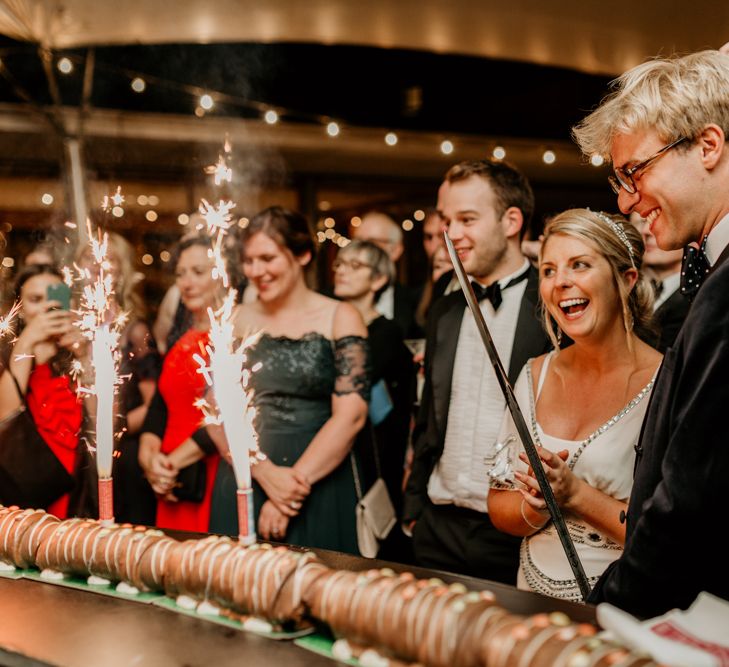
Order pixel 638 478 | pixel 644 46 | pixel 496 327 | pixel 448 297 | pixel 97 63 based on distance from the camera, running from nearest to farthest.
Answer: pixel 638 478
pixel 496 327
pixel 448 297
pixel 644 46
pixel 97 63

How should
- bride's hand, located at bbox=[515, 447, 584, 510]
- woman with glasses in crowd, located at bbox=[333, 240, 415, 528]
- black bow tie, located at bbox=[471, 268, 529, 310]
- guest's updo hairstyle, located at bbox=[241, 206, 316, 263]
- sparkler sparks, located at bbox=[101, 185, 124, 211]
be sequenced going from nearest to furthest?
bride's hand, located at bbox=[515, 447, 584, 510] < sparkler sparks, located at bbox=[101, 185, 124, 211] < black bow tie, located at bbox=[471, 268, 529, 310] < guest's updo hairstyle, located at bbox=[241, 206, 316, 263] < woman with glasses in crowd, located at bbox=[333, 240, 415, 528]

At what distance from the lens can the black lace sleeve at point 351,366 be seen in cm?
316

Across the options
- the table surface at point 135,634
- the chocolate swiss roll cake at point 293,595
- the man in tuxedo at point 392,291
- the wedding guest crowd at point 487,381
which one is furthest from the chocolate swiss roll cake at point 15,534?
the man in tuxedo at point 392,291

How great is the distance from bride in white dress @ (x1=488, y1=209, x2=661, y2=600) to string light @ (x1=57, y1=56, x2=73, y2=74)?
16.2ft

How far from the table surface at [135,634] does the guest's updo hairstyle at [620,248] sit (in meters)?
1.05

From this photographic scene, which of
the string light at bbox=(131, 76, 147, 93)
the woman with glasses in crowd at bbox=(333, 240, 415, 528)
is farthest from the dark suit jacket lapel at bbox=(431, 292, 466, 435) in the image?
the string light at bbox=(131, 76, 147, 93)

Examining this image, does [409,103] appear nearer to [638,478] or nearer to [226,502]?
[226,502]

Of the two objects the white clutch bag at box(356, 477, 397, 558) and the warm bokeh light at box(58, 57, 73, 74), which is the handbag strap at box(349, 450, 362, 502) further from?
the warm bokeh light at box(58, 57, 73, 74)

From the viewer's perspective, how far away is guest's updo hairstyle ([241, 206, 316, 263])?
3264 millimetres

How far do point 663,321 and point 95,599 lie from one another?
231 cm

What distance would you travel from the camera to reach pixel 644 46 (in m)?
4.81

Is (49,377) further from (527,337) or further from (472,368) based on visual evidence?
(527,337)

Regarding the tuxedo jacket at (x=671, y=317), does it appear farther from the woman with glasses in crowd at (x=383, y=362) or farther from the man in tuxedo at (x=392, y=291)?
the man in tuxedo at (x=392, y=291)

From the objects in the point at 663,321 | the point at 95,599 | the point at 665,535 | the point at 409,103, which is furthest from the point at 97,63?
the point at 665,535
